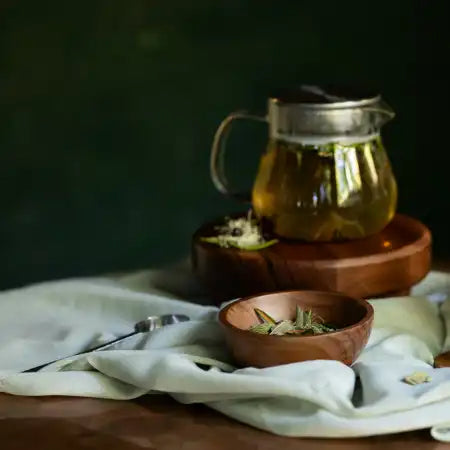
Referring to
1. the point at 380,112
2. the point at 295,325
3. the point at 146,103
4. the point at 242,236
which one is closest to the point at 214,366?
the point at 295,325

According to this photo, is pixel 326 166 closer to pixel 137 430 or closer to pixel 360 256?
pixel 360 256

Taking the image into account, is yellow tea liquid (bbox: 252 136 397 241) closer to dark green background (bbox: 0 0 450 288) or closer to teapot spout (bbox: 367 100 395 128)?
teapot spout (bbox: 367 100 395 128)

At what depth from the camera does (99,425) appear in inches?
23.8

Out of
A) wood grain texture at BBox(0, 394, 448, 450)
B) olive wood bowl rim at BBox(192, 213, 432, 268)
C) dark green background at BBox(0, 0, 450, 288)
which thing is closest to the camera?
wood grain texture at BBox(0, 394, 448, 450)

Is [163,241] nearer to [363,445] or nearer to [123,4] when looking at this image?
[123,4]

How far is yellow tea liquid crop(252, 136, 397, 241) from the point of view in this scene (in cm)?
77

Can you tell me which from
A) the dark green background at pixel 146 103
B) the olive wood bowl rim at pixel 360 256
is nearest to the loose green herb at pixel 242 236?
the olive wood bowl rim at pixel 360 256

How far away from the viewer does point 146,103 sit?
1182 mm

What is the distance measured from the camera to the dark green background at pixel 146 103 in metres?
1.15

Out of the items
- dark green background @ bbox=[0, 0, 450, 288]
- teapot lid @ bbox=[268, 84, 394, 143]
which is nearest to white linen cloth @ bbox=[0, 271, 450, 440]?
teapot lid @ bbox=[268, 84, 394, 143]

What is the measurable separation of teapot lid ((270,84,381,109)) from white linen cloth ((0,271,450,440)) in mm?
168

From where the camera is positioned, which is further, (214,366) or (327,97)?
(327,97)

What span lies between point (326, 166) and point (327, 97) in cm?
6

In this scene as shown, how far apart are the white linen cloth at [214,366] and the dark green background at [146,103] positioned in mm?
357
